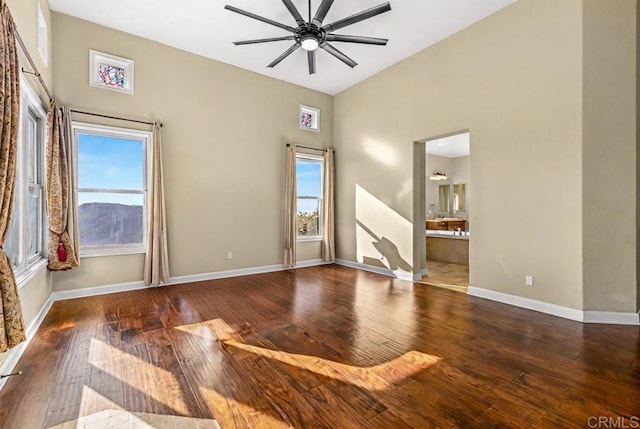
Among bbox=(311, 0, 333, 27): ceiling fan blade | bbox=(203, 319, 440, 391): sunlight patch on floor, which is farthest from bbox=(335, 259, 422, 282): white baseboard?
bbox=(311, 0, 333, 27): ceiling fan blade

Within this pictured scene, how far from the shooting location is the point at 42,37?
357 centimetres

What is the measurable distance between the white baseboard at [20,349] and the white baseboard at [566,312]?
16.6ft

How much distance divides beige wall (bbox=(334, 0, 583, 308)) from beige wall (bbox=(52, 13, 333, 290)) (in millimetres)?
2386

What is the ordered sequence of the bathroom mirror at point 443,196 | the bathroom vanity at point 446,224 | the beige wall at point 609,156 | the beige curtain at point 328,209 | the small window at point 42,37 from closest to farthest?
the beige wall at point 609,156 < the small window at point 42,37 < the beige curtain at point 328,209 < the bathroom vanity at point 446,224 < the bathroom mirror at point 443,196

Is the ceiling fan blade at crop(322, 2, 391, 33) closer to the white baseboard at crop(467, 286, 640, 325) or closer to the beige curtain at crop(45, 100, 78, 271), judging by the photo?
the beige curtain at crop(45, 100, 78, 271)

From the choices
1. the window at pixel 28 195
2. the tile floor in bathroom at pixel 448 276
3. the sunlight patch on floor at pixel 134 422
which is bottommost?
the tile floor in bathroom at pixel 448 276

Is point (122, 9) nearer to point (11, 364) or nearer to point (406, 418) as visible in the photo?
point (11, 364)

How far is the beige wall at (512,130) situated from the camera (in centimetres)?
346

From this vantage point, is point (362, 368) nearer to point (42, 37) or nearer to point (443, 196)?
point (42, 37)

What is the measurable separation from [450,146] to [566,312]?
7.45 metres

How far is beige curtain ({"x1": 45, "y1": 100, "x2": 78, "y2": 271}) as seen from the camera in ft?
11.9

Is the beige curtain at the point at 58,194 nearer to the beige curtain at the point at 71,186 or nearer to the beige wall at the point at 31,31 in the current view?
the beige curtain at the point at 71,186

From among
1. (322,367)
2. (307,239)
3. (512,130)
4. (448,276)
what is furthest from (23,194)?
(448,276)

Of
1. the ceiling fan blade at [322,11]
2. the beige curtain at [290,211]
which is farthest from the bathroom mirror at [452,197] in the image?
the ceiling fan blade at [322,11]
